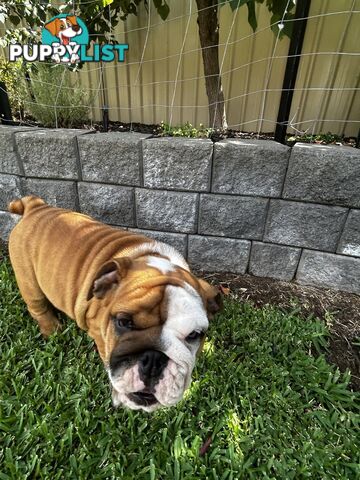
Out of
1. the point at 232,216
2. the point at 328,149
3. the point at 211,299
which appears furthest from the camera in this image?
the point at 232,216

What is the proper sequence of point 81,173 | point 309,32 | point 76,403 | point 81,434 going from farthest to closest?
point 309,32 < point 81,173 < point 76,403 < point 81,434

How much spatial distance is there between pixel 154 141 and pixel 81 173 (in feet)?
2.32

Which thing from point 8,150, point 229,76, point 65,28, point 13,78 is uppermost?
point 65,28

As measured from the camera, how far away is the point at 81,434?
1.63 metres

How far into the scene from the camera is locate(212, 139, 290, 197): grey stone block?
94.4 inches

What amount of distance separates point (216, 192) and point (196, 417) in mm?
1581

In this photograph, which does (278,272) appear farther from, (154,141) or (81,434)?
(81,434)

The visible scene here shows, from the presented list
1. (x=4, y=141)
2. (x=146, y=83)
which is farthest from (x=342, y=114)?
(x=4, y=141)

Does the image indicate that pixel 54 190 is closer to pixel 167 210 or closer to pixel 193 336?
pixel 167 210

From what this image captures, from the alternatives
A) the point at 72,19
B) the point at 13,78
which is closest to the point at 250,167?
the point at 72,19

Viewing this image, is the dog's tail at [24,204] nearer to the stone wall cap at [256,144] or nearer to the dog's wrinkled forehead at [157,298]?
the dog's wrinkled forehead at [157,298]

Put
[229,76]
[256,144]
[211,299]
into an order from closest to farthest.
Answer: [211,299], [256,144], [229,76]

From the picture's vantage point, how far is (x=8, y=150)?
2.85 m

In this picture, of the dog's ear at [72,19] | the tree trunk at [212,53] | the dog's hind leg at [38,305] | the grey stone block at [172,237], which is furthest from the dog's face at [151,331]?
the dog's ear at [72,19]
